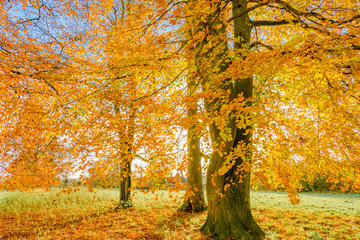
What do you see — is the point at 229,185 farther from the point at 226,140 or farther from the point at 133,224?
the point at 133,224

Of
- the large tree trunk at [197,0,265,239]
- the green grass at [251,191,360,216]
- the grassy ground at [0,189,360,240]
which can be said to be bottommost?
the green grass at [251,191,360,216]

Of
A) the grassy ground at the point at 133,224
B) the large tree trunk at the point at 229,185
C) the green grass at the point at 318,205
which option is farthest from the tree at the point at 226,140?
the green grass at the point at 318,205

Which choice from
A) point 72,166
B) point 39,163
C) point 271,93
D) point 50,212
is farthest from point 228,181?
point 50,212

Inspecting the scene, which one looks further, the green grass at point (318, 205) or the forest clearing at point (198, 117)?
the green grass at point (318, 205)

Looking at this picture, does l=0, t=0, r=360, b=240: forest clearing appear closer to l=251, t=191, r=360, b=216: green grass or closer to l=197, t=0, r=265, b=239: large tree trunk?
l=197, t=0, r=265, b=239: large tree trunk

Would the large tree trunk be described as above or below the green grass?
above

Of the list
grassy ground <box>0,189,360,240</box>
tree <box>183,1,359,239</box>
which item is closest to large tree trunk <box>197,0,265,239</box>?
tree <box>183,1,359,239</box>

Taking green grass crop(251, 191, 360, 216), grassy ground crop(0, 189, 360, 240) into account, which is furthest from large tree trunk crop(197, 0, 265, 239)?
green grass crop(251, 191, 360, 216)

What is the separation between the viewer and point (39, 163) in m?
7.81

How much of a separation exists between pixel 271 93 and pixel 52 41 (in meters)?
9.27

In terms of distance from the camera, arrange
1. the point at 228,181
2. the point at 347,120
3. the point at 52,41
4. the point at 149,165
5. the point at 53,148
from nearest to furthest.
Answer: the point at 228,181 < the point at 149,165 < the point at 347,120 < the point at 53,148 < the point at 52,41

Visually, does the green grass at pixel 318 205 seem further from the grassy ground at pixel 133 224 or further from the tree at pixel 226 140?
the tree at pixel 226 140

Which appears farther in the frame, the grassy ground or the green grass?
the green grass

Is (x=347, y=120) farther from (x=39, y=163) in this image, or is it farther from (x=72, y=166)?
(x=39, y=163)
